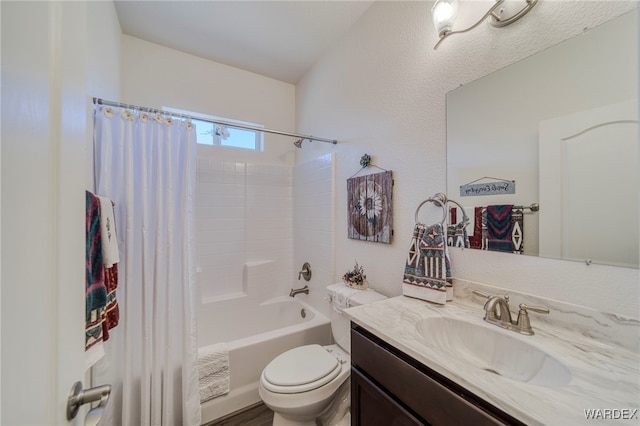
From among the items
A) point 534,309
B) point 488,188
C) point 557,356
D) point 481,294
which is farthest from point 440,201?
point 557,356

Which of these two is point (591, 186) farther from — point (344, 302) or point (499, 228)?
point (344, 302)

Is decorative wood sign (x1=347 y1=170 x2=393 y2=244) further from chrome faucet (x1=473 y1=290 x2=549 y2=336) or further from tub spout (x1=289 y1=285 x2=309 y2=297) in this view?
tub spout (x1=289 y1=285 x2=309 y2=297)

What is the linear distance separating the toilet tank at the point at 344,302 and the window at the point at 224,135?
1.54 meters

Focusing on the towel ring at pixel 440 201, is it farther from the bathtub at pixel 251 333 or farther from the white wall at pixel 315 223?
the bathtub at pixel 251 333

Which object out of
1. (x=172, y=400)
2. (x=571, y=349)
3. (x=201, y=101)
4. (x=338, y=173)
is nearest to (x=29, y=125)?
(x=571, y=349)

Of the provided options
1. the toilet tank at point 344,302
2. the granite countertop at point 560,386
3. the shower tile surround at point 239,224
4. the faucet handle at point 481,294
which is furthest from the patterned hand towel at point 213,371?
the faucet handle at point 481,294

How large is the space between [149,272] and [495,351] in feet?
5.42

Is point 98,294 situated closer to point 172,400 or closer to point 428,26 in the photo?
point 172,400

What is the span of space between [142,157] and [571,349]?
2003 millimetres

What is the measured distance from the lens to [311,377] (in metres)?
1.25

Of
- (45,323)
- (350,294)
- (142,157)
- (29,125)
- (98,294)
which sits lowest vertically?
(350,294)

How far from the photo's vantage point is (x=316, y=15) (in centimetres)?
174

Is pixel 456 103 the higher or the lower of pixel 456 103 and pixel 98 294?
the higher

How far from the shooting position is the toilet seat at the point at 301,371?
1.21 metres
